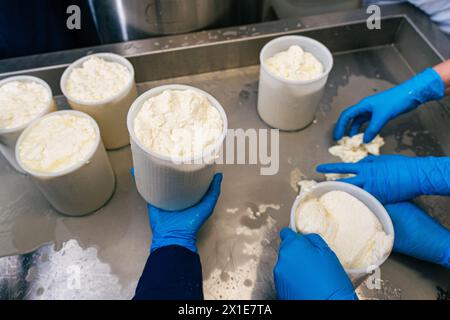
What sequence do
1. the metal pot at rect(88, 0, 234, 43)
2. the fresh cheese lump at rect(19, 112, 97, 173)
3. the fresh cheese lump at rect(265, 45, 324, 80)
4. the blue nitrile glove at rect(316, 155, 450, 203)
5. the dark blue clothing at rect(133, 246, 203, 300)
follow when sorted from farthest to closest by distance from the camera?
1. the metal pot at rect(88, 0, 234, 43)
2. the fresh cheese lump at rect(265, 45, 324, 80)
3. the blue nitrile glove at rect(316, 155, 450, 203)
4. the fresh cheese lump at rect(19, 112, 97, 173)
5. the dark blue clothing at rect(133, 246, 203, 300)

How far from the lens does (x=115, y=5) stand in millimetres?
1279

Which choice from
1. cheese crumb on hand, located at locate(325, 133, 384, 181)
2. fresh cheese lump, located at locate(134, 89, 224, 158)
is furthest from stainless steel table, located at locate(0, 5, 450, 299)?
fresh cheese lump, located at locate(134, 89, 224, 158)

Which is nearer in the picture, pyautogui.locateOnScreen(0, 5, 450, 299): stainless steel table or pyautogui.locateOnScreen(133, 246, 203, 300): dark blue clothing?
pyautogui.locateOnScreen(133, 246, 203, 300): dark blue clothing

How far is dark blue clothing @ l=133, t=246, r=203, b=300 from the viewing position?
79 cm

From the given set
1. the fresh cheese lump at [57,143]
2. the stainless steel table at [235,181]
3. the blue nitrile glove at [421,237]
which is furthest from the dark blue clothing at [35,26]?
the blue nitrile glove at [421,237]

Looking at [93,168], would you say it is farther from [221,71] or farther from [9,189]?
[221,71]

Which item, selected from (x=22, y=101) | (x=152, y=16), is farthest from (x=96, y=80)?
(x=152, y=16)

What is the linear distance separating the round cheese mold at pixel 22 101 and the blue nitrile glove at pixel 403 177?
978 millimetres

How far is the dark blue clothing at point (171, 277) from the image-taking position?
79cm

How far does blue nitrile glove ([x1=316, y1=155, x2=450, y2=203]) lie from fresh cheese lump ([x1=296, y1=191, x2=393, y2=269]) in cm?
17

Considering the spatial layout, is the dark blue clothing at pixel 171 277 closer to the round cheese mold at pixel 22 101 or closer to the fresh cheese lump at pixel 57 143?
the fresh cheese lump at pixel 57 143

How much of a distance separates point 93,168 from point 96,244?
26 centimetres

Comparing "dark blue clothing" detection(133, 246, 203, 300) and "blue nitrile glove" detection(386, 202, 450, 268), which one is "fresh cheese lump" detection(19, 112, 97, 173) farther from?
"blue nitrile glove" detection(386, 202, 450, 268)
